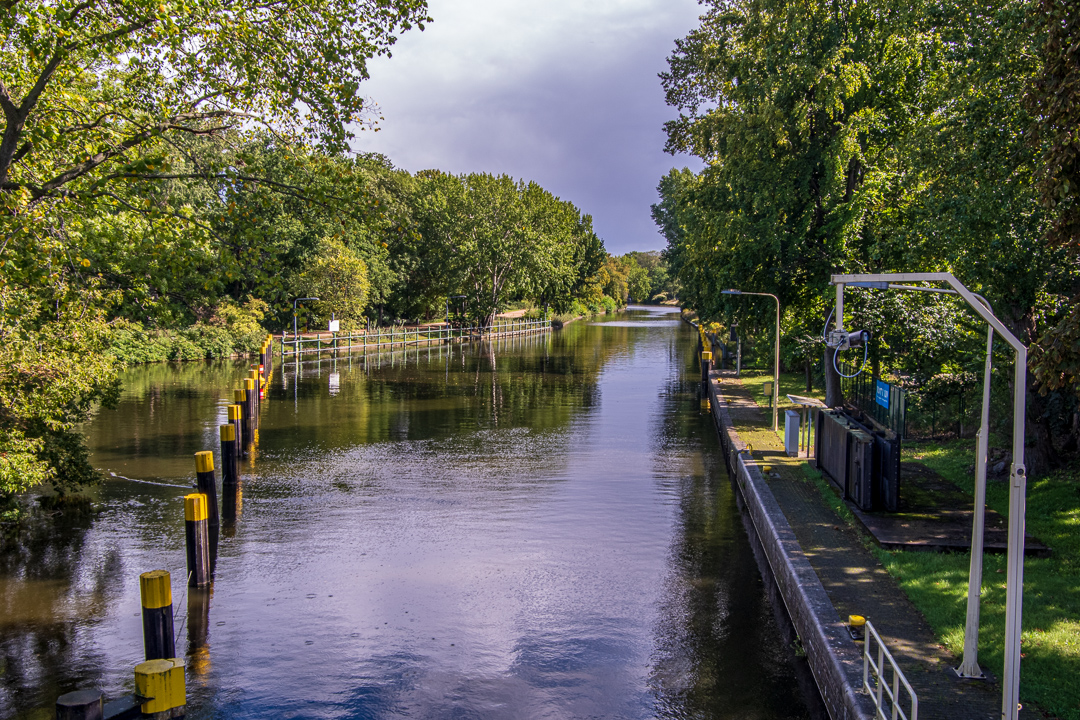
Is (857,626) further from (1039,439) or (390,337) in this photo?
(390,337)

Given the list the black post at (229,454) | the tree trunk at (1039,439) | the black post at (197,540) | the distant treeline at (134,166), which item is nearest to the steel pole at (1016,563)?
the distant treeline at (134,166)

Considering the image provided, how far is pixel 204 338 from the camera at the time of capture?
157 ft

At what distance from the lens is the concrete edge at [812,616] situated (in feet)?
25.6

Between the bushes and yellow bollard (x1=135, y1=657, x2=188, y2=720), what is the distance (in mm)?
38979

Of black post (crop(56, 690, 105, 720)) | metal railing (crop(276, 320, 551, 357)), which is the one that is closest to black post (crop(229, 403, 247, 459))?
black post (crop(56, 690, 105, 720))

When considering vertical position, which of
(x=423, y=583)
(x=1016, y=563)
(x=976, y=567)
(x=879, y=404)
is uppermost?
(x=879, y=404)

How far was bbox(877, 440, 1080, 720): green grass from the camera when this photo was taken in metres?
7.75

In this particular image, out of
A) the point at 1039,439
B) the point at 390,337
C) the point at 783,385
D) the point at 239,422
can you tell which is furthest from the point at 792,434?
the point at 390,337

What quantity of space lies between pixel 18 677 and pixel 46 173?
22.2ft

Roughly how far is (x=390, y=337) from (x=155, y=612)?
5006 centimetres

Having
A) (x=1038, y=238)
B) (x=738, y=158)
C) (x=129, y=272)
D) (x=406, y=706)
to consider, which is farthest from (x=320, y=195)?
(x=738, y=158)

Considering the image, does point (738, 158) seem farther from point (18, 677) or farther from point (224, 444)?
point (18, 677)

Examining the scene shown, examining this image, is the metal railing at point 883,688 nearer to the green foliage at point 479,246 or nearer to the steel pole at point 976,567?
the steel pole at point 976,567

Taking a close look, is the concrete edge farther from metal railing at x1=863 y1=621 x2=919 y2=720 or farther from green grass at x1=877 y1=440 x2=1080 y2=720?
green grass at x1=877 y1=440 x2=1080 y2=720
